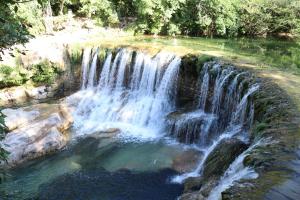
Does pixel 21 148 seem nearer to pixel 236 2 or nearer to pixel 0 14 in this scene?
pixel 0 14

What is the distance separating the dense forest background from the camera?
77.5 feet

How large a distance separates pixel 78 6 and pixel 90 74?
11062 millimetres

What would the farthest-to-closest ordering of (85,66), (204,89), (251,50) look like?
1. (85,66)
2. (251,50)
3. (204,89)

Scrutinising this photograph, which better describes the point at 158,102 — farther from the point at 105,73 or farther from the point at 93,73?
the point at 93,73

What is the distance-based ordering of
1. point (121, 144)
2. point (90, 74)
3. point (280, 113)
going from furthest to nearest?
point (90, 74) < point (121, 144) < point (280, 113)

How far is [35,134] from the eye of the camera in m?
13.2

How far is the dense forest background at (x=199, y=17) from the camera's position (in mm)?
23627

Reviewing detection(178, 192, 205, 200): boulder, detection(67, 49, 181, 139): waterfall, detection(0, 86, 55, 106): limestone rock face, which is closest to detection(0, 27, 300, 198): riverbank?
detection(67, 49, 181, 139): waterfall

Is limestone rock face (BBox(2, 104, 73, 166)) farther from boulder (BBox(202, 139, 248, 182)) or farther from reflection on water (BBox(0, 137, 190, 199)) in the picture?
boulder (BBox(202, 139, 248, 182))

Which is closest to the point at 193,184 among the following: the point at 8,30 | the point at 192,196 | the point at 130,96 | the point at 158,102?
the point at 192,196

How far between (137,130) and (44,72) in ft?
22.5

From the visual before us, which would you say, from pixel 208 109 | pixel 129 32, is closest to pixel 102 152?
pixel 208 109

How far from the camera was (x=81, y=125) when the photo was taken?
618 inches

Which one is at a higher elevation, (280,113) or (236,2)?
(236,2)
